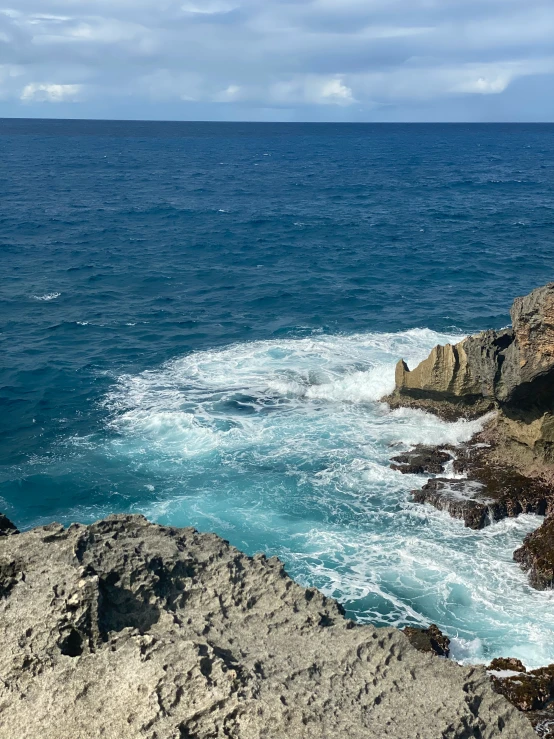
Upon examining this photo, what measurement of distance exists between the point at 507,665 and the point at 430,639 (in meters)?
2.15

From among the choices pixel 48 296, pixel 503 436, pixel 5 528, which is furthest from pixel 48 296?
pixel 5 528

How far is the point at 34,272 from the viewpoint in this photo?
64.6m

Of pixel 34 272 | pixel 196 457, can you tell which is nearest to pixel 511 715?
pixel 196 457

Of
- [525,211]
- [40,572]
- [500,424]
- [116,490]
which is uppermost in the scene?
[525,211]

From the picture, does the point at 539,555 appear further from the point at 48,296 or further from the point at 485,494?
the point at 48,296

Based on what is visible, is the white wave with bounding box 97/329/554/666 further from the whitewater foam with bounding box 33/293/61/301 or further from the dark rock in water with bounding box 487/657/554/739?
the whitewater foam with bounding box 33/293/61/301

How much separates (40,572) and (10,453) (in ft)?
72.0

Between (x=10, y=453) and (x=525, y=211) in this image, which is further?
(x=525, y=211)

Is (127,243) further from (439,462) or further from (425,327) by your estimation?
(439,462)

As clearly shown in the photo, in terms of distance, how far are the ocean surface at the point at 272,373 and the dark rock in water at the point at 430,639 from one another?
46 cm

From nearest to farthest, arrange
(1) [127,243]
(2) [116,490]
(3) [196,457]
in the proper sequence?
(2) [116,490] → (3) [196,457] → (1) [127,243]

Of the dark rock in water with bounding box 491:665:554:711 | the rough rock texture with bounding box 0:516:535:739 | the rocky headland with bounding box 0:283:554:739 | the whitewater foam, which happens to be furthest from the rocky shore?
the whitewater foam

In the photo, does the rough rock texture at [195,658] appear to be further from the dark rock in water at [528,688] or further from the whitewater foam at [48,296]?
the whitewater foam at [48,296]

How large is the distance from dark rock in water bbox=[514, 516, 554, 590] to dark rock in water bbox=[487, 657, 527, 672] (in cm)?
481
